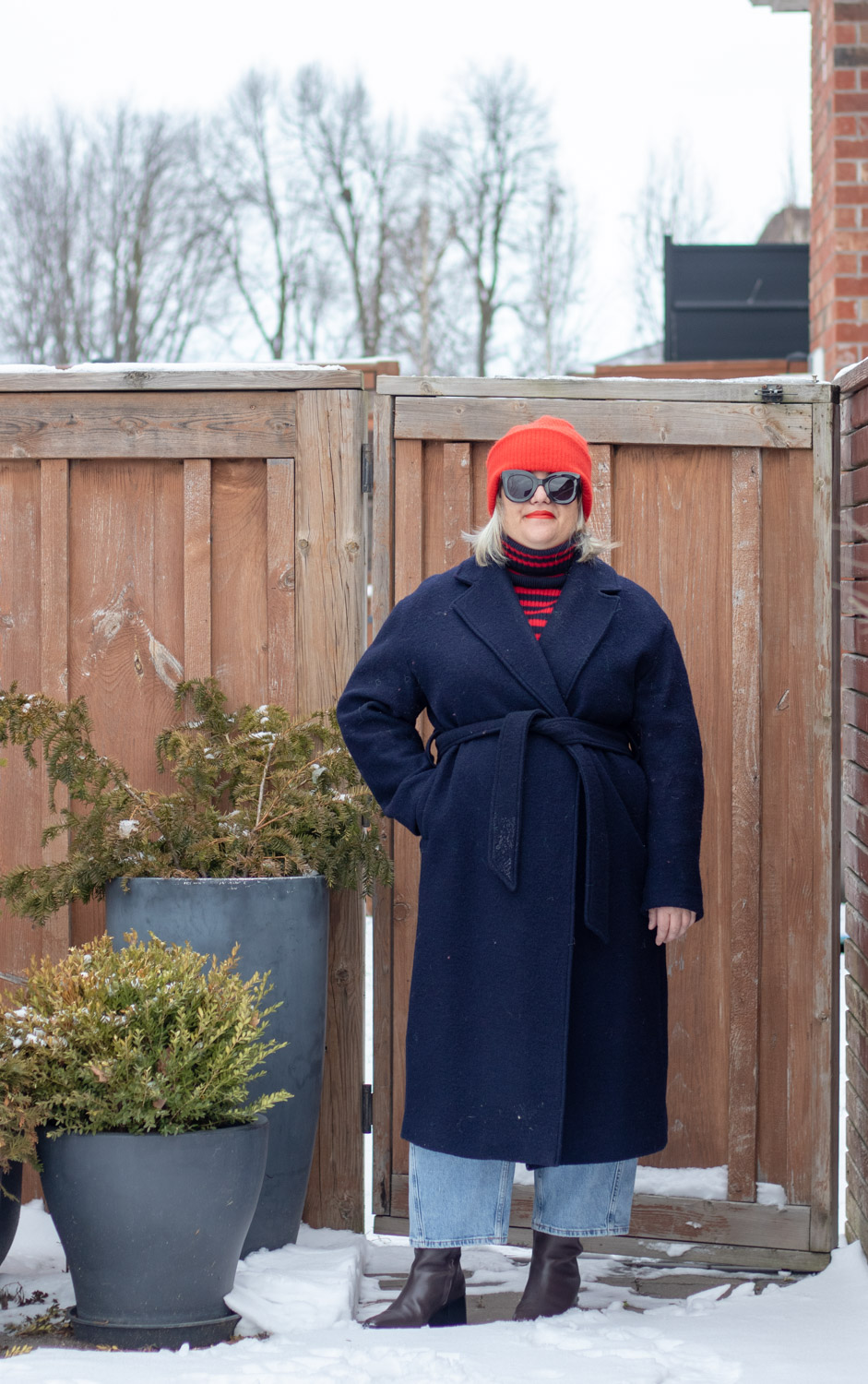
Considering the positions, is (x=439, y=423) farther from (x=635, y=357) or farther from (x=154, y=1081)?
(x=635, y=357)

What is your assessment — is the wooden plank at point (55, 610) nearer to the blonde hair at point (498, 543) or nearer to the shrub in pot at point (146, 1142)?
the shrub in pot at point (146, 1142)

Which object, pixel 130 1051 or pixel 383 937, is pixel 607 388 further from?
pixel 130 1051

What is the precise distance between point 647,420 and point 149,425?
4.10 feet

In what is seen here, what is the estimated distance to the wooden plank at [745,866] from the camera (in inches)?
131

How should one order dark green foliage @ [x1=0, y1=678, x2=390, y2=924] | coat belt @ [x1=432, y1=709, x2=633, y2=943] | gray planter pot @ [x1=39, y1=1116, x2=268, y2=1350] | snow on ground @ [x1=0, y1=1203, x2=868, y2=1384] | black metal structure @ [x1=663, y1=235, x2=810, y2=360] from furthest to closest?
black metal structure @ [x1=663, y1=235, x2=810, y2=360]
dark green foliage @ [x1=0, y1=678, x2=390, y2=924]
coat belt @ [x1=432, y1=709, x2=633, y2=943]
gray planter pot @ [x1=39, y1=1116, x2=268, y2=1350]
snow on ground @ [x1=0, y1=1203, x2=868, y2=1384]

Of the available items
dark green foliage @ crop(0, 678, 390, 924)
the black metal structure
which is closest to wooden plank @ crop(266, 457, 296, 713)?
dark green foliage @ crop(0, 678, 390, 924)

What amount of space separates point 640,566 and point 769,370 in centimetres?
622

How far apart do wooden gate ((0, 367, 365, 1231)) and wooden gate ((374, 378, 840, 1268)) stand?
147 millimetres

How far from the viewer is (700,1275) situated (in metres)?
3.22

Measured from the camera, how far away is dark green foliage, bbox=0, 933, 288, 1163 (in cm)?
241

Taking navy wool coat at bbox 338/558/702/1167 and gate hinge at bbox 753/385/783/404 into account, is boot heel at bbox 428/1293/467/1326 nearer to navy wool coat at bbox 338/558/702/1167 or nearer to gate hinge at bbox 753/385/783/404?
navy wool coat at bbox 338/558/702/1167

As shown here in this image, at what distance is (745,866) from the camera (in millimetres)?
3324

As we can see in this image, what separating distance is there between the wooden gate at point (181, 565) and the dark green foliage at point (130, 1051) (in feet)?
2.59

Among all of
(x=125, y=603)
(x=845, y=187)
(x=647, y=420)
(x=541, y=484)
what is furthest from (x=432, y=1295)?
(x=845, y=187)
